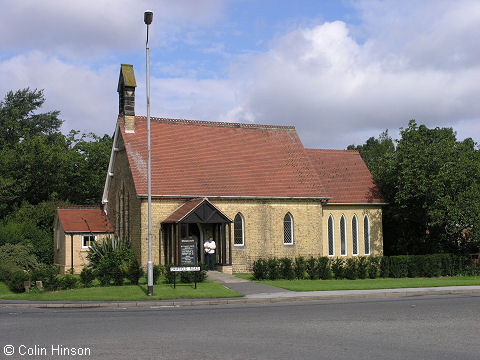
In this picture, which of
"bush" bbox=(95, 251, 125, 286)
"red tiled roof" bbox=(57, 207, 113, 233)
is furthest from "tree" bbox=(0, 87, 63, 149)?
"bush" bbox=(95, 251, 125, 286)

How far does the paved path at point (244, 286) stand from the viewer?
2175cm

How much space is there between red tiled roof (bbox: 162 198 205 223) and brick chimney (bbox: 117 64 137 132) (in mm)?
6559

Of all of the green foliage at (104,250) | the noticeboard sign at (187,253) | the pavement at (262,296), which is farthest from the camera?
the green foliage at (104,250)

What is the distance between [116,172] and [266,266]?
44.5 feet

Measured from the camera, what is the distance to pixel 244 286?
24203mm

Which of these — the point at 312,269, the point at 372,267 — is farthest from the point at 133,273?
the point at 372,267

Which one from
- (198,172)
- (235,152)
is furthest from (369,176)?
(198,172)

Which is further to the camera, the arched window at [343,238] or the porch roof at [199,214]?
the arched window at [343,238]

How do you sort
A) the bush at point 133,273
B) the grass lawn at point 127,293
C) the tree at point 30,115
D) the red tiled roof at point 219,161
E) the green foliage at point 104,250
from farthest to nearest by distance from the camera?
the tree at point 30,115
the red tiled roof at point 219,161
the green foliage at point 104,250
the bush at point 133,273
the grass lawn at point 127,293

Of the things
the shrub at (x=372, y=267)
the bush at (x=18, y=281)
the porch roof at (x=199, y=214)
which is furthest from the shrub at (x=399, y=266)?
the bush at (x=18, y=281)

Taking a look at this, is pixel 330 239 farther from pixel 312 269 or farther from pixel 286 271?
pixel 286 271

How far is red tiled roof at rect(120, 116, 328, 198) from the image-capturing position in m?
32.0

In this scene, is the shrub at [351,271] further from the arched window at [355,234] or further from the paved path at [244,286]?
the arched window at [355,234]

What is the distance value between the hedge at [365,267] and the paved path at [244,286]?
1.51 m
